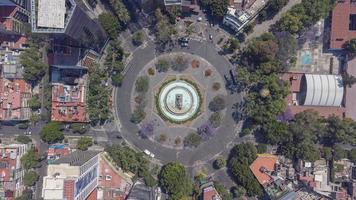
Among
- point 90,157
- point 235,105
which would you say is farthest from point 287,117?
point 90,157

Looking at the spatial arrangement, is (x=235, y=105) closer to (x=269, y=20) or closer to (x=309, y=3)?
(x=269, y=20)

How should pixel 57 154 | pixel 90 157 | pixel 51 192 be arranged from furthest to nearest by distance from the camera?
1. pixel 57 154
2. pixel 90 157
3. pixel 51 192

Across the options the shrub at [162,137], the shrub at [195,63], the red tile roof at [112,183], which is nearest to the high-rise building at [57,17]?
the shrub at [195,63]

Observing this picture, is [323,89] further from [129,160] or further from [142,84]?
[129,160]

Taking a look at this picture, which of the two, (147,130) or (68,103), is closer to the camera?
(68,103)

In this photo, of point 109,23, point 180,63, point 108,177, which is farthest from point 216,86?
point 108,177

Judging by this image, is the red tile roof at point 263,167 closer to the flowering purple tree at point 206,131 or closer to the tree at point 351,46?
the flowering purple tree at point 206,131
